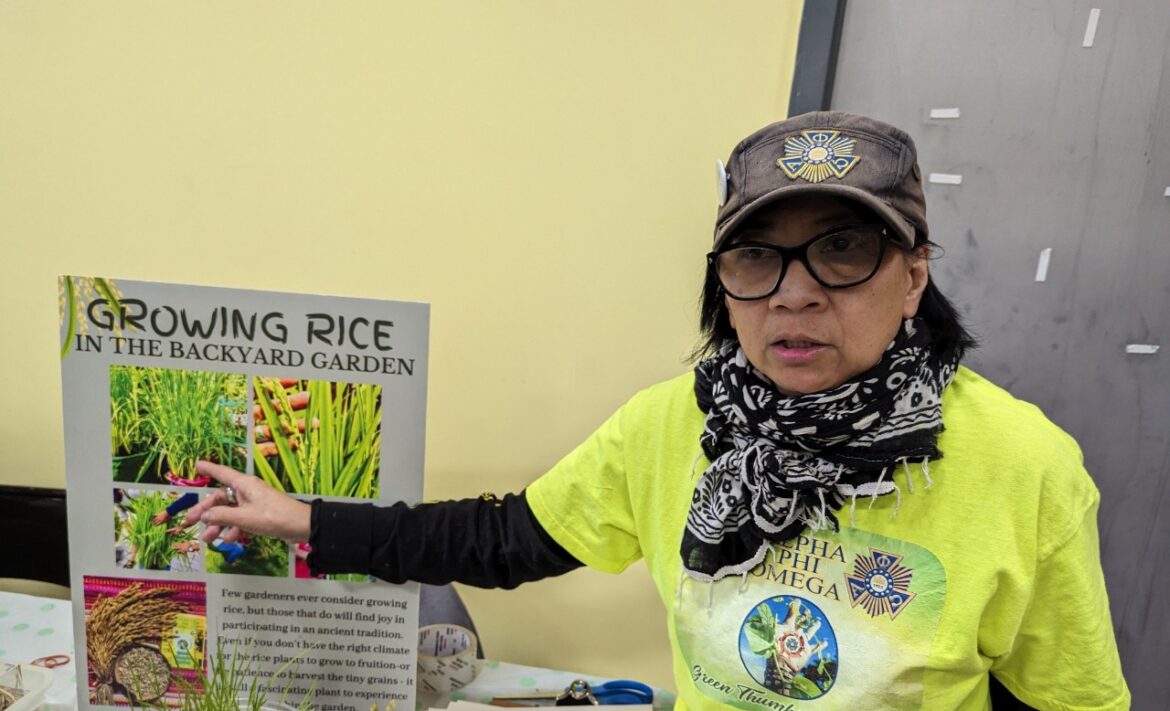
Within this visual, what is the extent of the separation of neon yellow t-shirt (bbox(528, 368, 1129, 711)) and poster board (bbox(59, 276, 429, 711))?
1.44 feet

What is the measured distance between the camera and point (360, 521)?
931mm

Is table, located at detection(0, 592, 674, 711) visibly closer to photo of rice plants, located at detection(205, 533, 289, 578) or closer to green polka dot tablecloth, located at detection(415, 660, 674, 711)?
green polka dot tablecloth, located at detection(415, 660, 674, 711)

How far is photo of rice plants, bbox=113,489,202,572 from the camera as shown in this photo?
94cm

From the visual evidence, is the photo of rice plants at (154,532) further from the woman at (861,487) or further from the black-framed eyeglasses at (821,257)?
the black-framed eyeglasses at (821,257)

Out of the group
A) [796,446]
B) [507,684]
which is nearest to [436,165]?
[796,446]

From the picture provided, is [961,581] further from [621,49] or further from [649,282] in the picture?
[621,49]

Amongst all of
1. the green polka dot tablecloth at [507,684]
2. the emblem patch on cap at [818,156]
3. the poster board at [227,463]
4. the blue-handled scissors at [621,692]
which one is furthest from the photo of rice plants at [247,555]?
the emblem patch on cap at [818,156]

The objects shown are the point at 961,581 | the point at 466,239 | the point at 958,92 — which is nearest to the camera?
the point at 961,581

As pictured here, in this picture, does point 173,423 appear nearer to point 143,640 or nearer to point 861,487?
point 143,640

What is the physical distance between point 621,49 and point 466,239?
379 millimetres

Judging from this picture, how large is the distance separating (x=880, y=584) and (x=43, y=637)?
130 cm

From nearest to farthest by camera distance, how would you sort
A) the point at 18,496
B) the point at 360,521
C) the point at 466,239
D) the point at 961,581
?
the point at 961,581, the point at 360,521, the point at 466,239, the point at 18,496

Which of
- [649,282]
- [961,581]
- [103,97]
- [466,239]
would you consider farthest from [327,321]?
[961,581]

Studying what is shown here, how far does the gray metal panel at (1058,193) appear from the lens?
104cm
